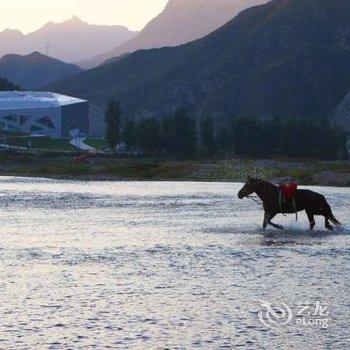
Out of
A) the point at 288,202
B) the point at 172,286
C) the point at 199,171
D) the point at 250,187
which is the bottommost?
the point at 172,286

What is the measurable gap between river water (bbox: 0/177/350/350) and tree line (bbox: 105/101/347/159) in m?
133

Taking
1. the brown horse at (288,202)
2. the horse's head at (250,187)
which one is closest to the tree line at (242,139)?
the horse's head at (250,187)

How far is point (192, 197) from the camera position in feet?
225

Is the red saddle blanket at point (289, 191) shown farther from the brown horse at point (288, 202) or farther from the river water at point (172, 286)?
the river water at point (172, 286)

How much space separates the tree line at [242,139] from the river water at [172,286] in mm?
133005

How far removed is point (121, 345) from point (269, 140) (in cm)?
16298

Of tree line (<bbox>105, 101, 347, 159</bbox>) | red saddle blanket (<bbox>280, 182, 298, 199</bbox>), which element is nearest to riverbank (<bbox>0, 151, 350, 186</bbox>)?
tree line (<bbox>105, 101, 347, 159</bbox>)

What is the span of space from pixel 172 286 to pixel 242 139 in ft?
508

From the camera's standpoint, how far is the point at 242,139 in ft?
576

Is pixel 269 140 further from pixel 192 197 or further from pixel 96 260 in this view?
pixel 96 260

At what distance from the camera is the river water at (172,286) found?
645 inches

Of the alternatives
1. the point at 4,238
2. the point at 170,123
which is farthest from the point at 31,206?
the point at 170,123

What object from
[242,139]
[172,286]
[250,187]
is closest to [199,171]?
[242,139]

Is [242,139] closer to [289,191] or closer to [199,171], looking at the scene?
[199,171]
